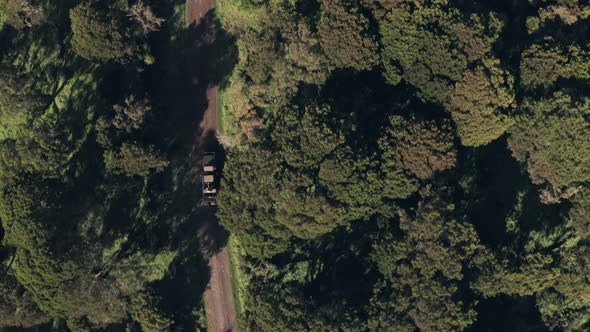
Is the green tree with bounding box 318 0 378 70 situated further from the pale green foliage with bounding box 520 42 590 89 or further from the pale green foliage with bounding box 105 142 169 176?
the pale green foliage with bounding box 105 142 169 176

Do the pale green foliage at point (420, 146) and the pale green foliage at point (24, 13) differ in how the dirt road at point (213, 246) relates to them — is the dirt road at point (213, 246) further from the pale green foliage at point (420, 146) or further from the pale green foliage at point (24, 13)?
the pale green foliage at point (420, 146)

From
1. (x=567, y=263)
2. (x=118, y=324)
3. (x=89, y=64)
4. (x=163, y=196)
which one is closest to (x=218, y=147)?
(x=163, y=196)

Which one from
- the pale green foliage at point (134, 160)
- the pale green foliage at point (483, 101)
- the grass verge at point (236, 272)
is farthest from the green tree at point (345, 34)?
the grass verge at point (236, 272)

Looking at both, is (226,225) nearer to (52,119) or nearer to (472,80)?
(52,119)

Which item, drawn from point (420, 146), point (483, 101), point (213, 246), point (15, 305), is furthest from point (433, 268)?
point (15, 305)

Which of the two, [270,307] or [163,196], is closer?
[270,307]

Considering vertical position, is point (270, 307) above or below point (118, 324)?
above

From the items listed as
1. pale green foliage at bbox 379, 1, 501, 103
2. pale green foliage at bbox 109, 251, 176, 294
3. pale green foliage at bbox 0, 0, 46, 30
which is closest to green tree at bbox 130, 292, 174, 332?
pale green foliage at bbox 109, 251, 176, 294
